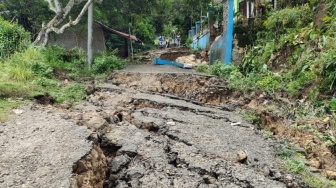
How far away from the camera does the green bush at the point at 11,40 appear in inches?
338

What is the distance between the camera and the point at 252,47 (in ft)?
31.6

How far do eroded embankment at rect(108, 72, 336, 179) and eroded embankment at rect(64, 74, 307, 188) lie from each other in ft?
1.51

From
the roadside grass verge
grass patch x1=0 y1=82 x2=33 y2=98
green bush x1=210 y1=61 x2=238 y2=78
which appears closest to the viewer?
grass patch x1=0 y1=82 x2=33 y2=98

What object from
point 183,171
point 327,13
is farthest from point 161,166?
point 327,13

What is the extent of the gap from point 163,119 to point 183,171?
175 centimetres

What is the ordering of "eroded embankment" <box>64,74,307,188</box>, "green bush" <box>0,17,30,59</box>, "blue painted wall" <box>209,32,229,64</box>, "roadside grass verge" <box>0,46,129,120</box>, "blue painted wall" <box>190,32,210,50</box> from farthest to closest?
"blue painted wall" <box>190,32,210,50</box> → "blue painted wall" <box>209,32,229,64</box> → "green bush" <box>0,17,30,59</box> → "roadside grass verge" <box>0,46,129,120</box> → "eroded embankment" <box>64,74,307,188</box>

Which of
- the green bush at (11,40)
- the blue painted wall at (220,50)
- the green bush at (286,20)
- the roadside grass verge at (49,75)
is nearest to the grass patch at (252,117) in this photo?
the roadside grass verge at (49,75)

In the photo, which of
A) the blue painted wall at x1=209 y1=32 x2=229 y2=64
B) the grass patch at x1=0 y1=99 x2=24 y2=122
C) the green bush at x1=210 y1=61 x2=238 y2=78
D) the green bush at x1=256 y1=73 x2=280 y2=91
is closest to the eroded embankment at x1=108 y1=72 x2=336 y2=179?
the green bush at x1=256 y1=73 x2=280 y2=91

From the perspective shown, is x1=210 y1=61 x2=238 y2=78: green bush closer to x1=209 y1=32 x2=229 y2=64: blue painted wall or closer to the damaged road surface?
x1=209 y1=32 x2=229 y2=64: blue painted wall

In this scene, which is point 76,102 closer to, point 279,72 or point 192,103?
point 192,103

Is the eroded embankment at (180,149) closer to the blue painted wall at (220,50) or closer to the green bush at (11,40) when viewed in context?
the green bush at (11,40)

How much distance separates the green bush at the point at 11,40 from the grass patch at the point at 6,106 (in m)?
4.10

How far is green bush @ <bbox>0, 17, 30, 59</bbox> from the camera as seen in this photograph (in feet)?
28.1

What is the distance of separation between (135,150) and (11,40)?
725 centimetres
